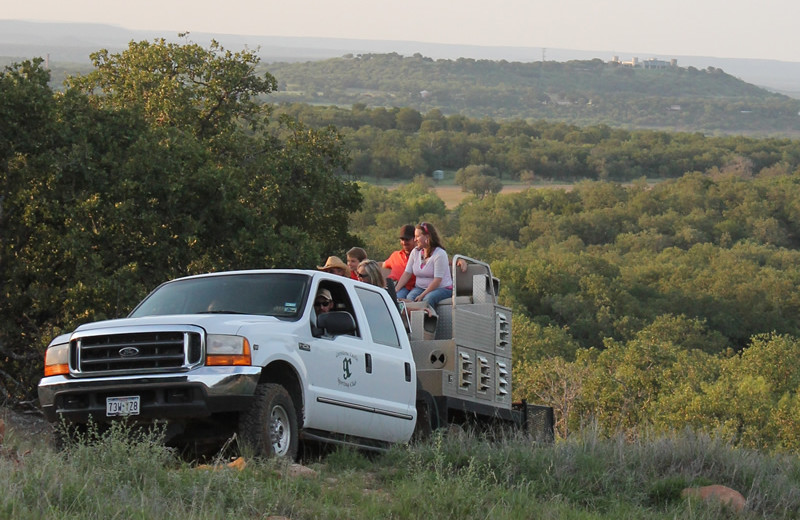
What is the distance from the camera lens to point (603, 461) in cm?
1105

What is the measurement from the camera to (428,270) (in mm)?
14148

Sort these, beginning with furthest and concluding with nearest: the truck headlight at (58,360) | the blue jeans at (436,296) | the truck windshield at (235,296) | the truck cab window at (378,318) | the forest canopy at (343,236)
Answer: the forest canopy at (343,236), the blue jeans at (436,296), the truck cab window at (378,318), the truck windshield at (235,296), the truck headlight at (58,360)

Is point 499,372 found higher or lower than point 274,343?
lower

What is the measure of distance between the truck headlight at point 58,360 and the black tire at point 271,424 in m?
1.37

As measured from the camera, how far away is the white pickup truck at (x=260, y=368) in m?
9.40

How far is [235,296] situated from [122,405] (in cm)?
158

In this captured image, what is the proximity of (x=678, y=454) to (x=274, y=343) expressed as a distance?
3988 mm

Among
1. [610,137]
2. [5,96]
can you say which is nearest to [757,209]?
[610,137]

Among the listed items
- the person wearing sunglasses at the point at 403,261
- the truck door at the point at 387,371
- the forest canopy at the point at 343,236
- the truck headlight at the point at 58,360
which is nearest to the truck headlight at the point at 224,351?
the truck headlight at the point at 58,360

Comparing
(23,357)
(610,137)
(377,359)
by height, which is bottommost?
(610,137)

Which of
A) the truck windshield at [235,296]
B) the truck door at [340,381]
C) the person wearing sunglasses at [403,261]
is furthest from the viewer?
the person wearing sunglasses at [403,261]

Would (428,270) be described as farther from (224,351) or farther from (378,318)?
(224,351)

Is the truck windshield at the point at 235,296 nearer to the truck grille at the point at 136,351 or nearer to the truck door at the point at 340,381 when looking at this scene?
the truck door at the point at 340,381

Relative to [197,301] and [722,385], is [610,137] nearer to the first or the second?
[722,385]
